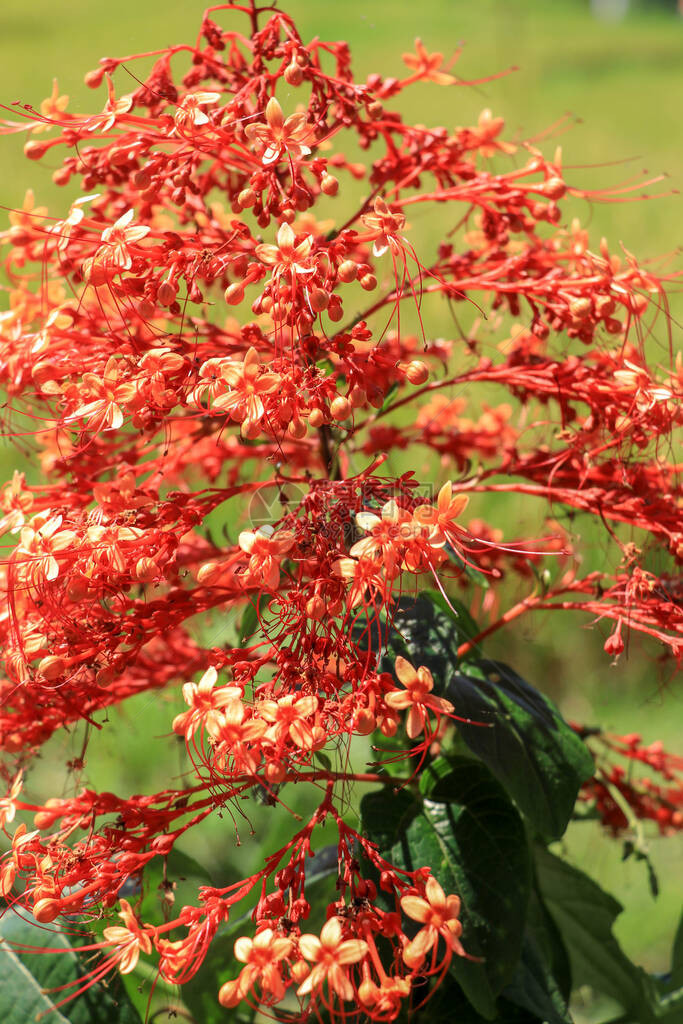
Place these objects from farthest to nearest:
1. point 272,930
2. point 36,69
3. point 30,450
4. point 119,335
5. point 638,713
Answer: point 36,69, point 638,713, point 30,450, point 119,335, point 272,930

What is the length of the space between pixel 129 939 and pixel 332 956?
0.16 metres

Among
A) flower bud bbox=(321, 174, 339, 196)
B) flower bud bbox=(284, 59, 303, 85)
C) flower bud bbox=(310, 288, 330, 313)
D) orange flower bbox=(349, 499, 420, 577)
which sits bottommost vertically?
orange flower bbox=(349, 499, 420, 577)

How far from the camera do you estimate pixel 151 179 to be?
0.83 meters

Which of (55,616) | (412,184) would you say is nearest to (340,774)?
(55,616)

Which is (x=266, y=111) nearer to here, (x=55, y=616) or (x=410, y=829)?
(x=55, y=616)

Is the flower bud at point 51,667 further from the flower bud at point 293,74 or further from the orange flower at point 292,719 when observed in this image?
the flower bud at point 293,74

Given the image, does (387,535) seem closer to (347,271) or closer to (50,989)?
(347,271)

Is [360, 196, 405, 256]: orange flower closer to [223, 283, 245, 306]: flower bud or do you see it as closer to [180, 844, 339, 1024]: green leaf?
[223, 283, 245, 306]: flower bud

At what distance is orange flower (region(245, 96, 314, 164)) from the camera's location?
0.76 metres

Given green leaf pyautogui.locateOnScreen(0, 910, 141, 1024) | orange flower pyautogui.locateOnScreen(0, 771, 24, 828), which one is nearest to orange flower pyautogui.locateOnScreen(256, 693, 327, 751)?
orange flower pyautogui.locateOnScreen(0, 771, 24, 828)

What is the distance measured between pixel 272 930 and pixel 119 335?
53 cm

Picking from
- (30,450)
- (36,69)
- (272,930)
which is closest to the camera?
(272,930)

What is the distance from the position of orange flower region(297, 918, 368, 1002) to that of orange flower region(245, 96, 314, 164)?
548 millimetres

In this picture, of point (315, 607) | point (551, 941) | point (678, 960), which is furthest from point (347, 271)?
point (678, 960)
